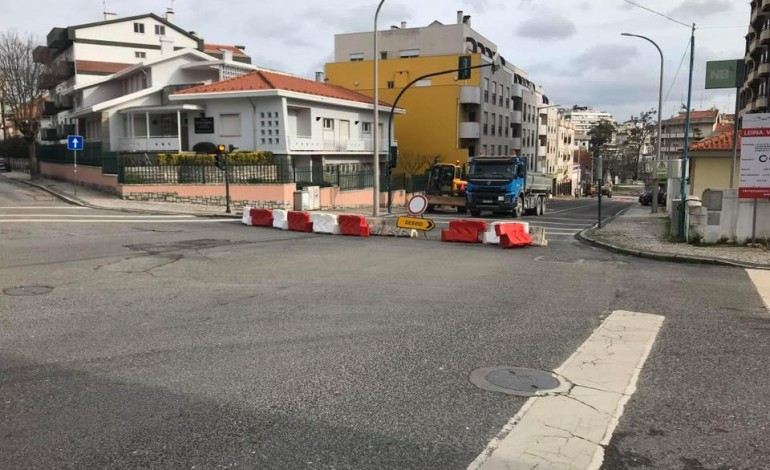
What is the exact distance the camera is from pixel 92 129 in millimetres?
45188

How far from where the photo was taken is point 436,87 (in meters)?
50.8

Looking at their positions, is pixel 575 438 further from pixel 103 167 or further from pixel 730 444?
pixel 103 167

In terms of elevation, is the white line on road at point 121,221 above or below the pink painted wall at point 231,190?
→ below

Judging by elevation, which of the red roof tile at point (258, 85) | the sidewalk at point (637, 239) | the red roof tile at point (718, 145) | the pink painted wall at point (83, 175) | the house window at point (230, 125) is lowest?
the sidewalk at point (637, 239)

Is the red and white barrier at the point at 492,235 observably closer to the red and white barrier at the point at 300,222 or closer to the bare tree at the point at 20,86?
the red and white barrier at the point at 300,222

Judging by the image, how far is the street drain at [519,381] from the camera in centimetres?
515

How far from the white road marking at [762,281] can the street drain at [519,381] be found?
5051 millimetres

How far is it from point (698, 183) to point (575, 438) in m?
26.2

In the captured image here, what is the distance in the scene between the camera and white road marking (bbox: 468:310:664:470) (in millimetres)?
3938

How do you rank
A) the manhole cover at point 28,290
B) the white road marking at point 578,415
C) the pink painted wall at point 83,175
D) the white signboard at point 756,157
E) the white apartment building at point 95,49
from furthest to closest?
the white apartment building at point 95,49, the pink painted wall at point 83,175, the white signboard at point 756,157, the manhole cover at point 28,290, the white road marking at point 578,415

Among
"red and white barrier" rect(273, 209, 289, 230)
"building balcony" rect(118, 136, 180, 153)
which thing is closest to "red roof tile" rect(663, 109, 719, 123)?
"building balcony" rect(118, 136, 180, 153)

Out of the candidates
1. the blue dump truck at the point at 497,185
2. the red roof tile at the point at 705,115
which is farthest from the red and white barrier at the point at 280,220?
the red roof tile at the point at 705,115

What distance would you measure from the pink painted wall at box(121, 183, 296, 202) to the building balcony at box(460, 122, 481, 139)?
2647 cm

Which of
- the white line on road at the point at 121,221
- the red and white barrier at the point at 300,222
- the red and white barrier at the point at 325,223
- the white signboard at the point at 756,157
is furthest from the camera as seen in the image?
the white line on road at the point at 121,221
